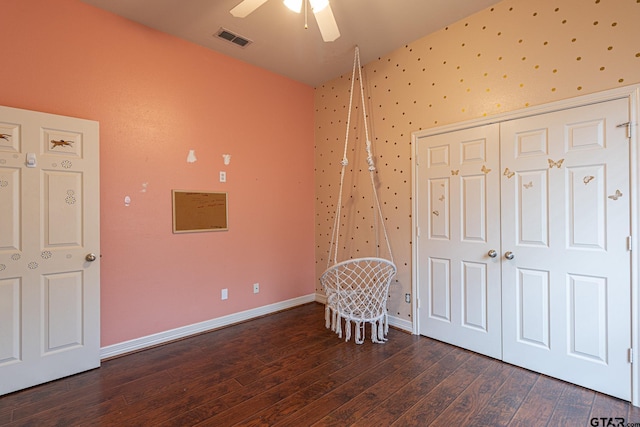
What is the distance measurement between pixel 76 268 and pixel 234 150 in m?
1.90

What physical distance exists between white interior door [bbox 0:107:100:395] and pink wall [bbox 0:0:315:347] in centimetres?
20

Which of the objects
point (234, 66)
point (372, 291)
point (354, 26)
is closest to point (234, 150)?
point (234, 66)

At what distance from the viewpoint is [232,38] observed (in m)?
3.16

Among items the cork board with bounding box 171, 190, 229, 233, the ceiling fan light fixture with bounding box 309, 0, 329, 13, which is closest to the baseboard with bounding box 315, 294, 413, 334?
the cork board with bounding box 171, 190, 229, 233

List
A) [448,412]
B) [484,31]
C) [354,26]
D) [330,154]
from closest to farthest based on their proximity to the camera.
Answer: [448,412]
[484,31]
[354,26]
[330,154]

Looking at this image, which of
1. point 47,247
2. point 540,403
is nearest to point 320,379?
point 540,403

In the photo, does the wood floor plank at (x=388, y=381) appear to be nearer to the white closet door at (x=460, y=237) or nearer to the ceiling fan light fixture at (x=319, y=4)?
the white closet door at (x=460, y=237)

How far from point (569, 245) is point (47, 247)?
4.04m

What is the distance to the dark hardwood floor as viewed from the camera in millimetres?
1932

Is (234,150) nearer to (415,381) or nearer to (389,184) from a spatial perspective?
(389,184)

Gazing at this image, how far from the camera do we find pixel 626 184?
2.06 m

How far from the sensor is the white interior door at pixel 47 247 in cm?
222

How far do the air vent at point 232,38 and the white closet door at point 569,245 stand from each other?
2686 millimetres

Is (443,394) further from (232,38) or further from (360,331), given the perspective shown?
(232,38)
